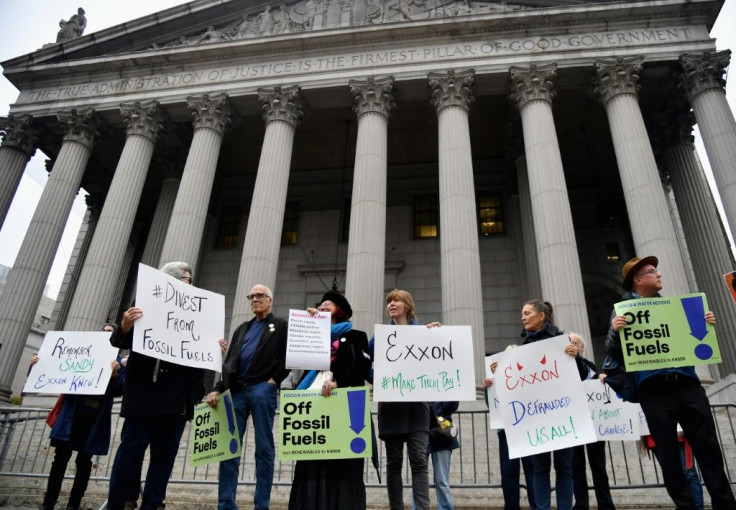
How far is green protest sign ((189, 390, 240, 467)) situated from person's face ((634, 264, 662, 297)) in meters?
5.05

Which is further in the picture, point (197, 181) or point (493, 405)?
point (197, 181)

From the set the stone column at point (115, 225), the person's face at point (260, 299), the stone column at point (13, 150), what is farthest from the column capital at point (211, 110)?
the person's face at point (260, 299)

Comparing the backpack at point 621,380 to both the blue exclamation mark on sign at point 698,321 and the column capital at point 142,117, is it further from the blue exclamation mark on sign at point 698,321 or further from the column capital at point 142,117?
the column capital at point 142,117

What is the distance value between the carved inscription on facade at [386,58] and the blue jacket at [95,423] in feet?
50.7

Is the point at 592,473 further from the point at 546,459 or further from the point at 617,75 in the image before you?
the point at 617,75

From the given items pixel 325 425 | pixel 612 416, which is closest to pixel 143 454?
pixel 325 425

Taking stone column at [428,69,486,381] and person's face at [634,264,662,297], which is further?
stone column at [428,69,486,381]

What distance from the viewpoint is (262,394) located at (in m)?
6.40

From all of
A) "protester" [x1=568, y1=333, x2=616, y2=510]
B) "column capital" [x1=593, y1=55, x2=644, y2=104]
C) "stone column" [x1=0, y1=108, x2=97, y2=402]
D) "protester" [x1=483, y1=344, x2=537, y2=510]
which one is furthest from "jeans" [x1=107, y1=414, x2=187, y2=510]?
"column capital" [x1=593, y1=55, x2=644, y2=104]

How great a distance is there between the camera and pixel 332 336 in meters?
6.39

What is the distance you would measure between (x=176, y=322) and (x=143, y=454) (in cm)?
145

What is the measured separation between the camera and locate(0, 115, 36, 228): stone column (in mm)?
20781

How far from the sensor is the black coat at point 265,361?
6500 mm

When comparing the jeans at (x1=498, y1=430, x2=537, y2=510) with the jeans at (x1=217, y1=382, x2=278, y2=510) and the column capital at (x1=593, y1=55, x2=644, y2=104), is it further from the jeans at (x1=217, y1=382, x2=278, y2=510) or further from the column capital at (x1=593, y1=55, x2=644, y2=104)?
the column capital at (x1=593, y1=55, x2=644, y2=104)
